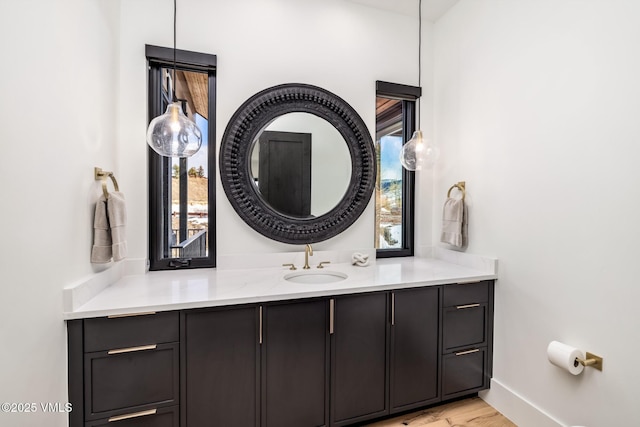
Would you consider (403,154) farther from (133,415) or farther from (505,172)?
(133,415)

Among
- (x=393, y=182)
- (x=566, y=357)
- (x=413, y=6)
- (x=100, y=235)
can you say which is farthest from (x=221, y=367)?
(x=413, y=6)

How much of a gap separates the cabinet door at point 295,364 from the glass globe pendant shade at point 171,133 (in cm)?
→ 100

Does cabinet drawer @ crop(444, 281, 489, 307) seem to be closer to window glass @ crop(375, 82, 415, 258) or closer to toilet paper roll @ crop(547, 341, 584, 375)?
toilet paper roll @ crop(547, 341, 584, 375)

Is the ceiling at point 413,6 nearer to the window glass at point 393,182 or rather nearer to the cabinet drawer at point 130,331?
the window glass at point 393,182

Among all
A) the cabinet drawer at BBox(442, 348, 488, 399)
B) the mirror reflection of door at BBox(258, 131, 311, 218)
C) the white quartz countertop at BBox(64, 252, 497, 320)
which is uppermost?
the mirror reflection of door at BBox(258, 131, 311, 218)

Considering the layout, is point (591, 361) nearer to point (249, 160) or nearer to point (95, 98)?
point (249, 160)

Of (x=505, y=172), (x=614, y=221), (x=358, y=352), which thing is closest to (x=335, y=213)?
(x=358, y=352)

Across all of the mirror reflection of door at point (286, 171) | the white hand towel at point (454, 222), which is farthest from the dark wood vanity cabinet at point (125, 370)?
the white hand towel at point (454, 222)

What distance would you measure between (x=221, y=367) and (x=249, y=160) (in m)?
1.31

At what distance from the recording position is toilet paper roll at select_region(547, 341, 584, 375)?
5.03ft

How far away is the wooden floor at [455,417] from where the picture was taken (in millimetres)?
1875

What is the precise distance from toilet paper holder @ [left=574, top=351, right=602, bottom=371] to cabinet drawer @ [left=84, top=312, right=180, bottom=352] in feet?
6.47

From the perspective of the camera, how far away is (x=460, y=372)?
202 cm

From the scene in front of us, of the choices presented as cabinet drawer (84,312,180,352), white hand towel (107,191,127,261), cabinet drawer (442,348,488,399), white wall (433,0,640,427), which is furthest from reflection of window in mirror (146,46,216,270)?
white wall (433,0,640,427)
